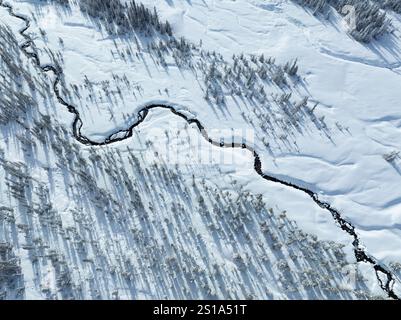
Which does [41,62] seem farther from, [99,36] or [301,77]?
[301,77]

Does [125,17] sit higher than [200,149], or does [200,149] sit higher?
[125,17]

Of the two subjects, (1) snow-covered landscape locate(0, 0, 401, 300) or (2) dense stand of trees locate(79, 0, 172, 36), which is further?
(2) dense stand of trees locate(79, 0, 172, 36)

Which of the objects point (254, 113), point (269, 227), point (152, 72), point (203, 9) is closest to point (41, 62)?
point (152, 72)

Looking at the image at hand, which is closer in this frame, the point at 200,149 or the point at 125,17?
the point at 200,149

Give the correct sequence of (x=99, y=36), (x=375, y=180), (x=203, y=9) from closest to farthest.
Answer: (x=375, y=180)
(x=99, y=36)
(x=203, y=9)

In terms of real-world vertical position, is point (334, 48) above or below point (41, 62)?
above

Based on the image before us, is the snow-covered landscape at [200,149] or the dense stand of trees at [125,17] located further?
the dense stand of trees at [125,17]
